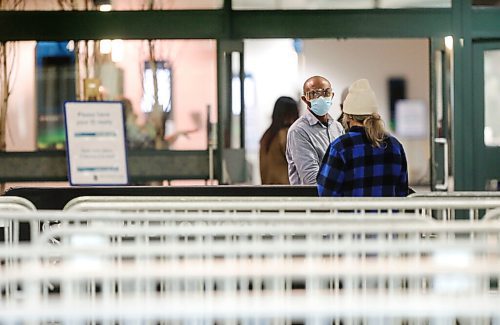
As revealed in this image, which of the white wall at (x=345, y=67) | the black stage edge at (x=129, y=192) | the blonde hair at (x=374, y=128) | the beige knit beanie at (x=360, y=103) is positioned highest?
the white wall at (x=345, y=67)

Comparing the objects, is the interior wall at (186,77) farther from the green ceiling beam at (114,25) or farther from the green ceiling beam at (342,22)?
the green ceiling beam at (342,22)

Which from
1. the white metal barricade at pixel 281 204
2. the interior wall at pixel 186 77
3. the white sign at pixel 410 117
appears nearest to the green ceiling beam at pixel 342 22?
the interior wall at pixel 186 77

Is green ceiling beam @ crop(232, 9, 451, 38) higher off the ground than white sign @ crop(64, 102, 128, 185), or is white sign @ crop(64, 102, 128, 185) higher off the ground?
green ceiling beam @ crop(232, 9, 451, 38)

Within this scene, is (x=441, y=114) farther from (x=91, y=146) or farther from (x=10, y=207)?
(x=10, y=207)

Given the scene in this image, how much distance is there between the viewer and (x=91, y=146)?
384 inches

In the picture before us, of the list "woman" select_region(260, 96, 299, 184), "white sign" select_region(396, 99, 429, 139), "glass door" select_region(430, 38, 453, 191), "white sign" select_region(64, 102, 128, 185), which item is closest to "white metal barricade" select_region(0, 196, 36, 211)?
"woman" select_region(260, 96, 299, 184)

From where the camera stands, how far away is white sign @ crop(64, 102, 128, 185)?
31.9 feet

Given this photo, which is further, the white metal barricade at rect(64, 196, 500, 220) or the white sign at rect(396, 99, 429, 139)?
the white sign at rect(396, 99, 429, 139)

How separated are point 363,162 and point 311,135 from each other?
185 cm

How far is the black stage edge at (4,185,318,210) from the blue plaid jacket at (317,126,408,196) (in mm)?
1489

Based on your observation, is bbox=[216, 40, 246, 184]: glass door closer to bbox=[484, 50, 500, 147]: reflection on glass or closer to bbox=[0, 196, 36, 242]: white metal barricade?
bbox=[484, 50, 500, 147]: reflection on glass

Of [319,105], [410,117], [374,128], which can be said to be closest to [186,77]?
[319,105]

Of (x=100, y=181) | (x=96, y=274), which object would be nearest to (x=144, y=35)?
(x=100, y=181)

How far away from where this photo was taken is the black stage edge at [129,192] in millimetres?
7492
